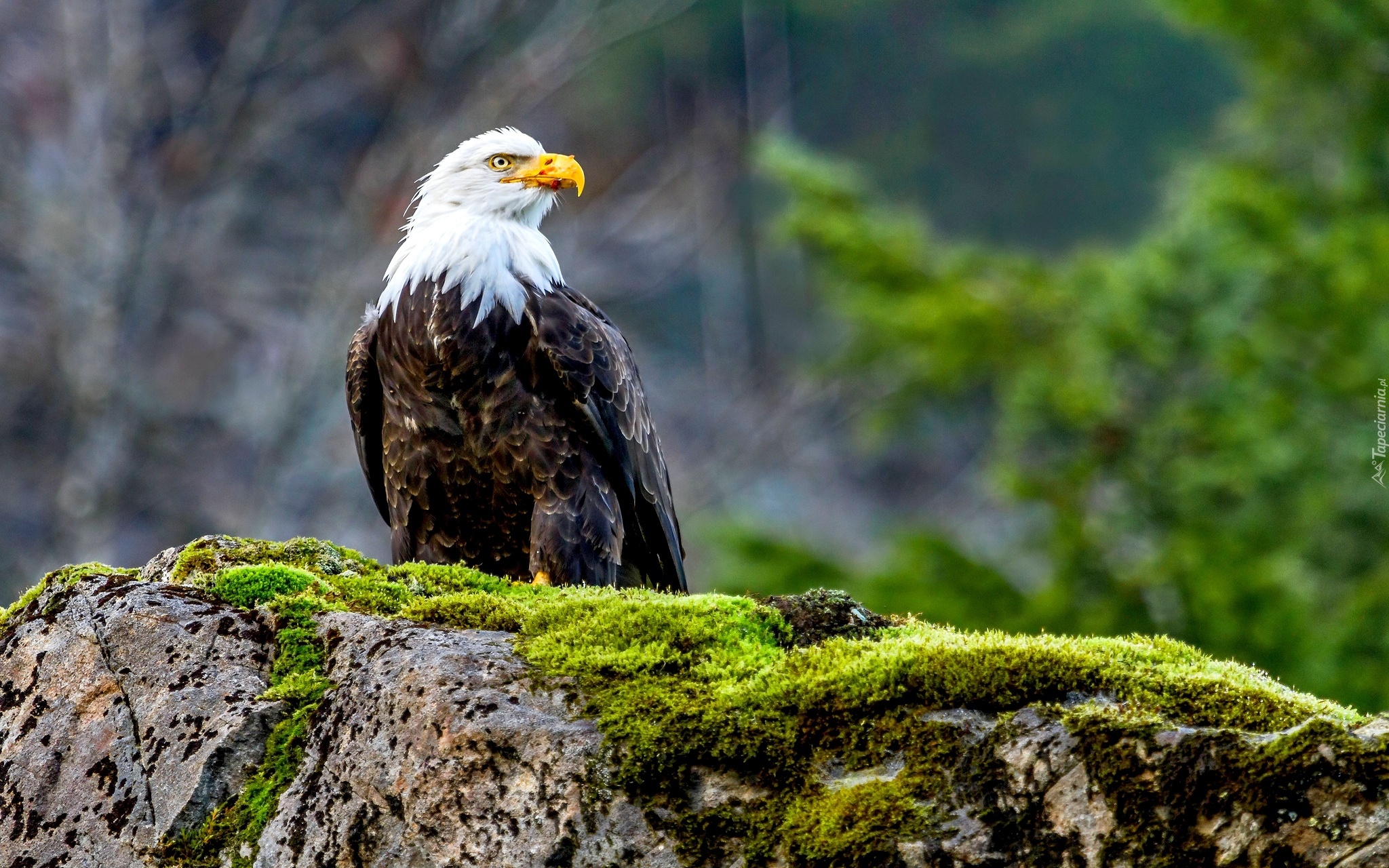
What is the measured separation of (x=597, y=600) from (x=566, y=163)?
297 cm

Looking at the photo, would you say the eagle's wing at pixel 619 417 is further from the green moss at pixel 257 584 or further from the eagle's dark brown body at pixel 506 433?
the green moss at pixel 257 584

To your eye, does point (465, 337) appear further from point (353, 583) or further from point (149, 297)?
point (149, 297)

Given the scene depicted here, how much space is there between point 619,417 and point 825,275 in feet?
26.6

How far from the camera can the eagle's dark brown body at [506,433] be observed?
19.8 ft

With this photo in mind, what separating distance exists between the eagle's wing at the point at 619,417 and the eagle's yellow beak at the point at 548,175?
47 centimetres

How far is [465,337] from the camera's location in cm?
598

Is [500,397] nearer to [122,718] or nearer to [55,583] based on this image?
[55,583]

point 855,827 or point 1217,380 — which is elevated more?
point 1217,380

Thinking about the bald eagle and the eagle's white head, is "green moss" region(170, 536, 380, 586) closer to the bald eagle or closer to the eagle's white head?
the bald eagle

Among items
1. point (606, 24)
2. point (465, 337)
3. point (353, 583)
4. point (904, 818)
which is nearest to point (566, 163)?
point (465, 337)

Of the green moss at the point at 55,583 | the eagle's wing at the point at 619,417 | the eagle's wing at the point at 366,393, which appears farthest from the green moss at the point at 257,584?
the eagle's wing at the point at 366,393

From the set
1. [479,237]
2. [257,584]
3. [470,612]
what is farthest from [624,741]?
[479,237]

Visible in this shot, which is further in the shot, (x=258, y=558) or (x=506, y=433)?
(x=506, y=433)

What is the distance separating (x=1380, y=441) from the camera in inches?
404
